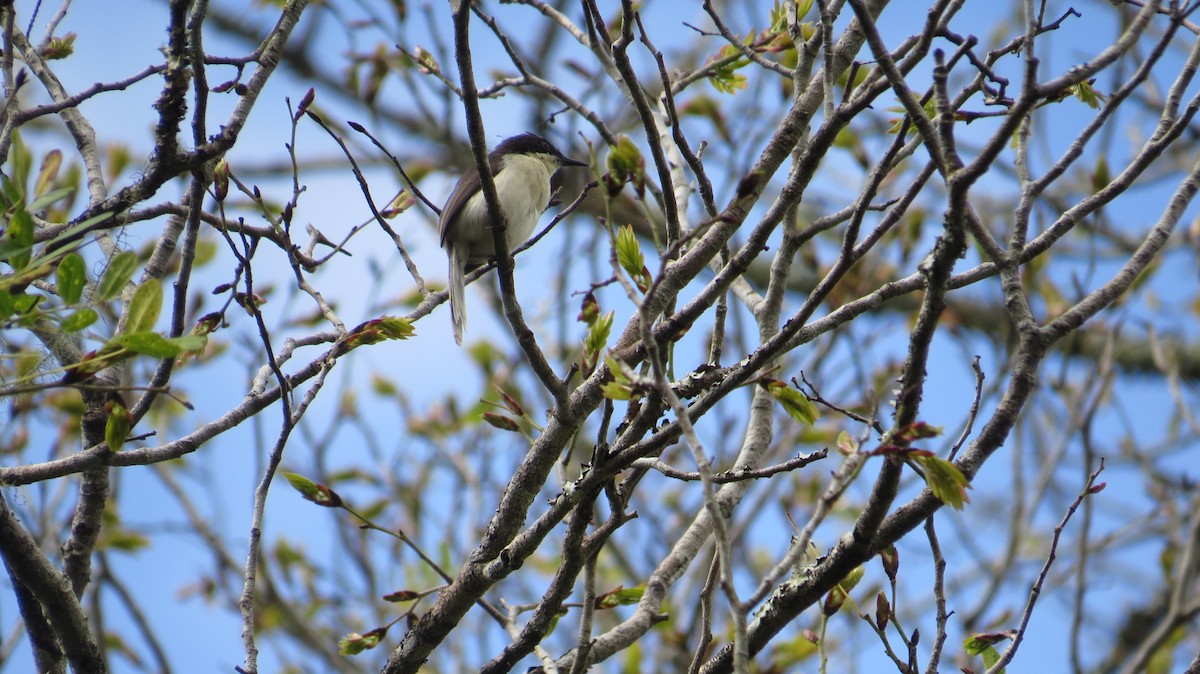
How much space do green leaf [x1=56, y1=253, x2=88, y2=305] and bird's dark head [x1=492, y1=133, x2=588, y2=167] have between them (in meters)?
4.36

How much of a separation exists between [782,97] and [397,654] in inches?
164

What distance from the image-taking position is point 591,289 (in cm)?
279

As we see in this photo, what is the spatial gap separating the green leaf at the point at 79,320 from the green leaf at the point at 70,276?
0.24ft

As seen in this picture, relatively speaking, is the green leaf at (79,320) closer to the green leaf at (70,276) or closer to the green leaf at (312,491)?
the green leaf at (70,276)

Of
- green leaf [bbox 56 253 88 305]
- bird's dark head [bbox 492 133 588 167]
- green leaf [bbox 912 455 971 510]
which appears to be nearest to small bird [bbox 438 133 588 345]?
bird's dark head [bbox 492 133 588 167]

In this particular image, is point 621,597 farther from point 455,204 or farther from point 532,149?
point 532,149

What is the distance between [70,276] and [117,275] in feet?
0.30

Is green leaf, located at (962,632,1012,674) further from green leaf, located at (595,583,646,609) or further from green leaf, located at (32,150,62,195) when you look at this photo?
green leaf, located at (32,150,62,195)

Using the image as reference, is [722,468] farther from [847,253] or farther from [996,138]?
[996,138]

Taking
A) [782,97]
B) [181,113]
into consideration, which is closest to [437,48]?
[782,97]

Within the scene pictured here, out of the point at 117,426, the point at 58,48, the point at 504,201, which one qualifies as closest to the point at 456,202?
the point at 504,201

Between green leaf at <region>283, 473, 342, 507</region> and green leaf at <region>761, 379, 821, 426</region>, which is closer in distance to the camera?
green leaf at <region>761, 379, 821, 426</region>

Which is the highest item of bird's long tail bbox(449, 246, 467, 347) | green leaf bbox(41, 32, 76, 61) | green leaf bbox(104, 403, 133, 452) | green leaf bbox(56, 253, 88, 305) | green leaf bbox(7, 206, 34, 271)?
green leaf bbox(41, 32, 76, 61)

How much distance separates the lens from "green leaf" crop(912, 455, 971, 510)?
79.1 inches
